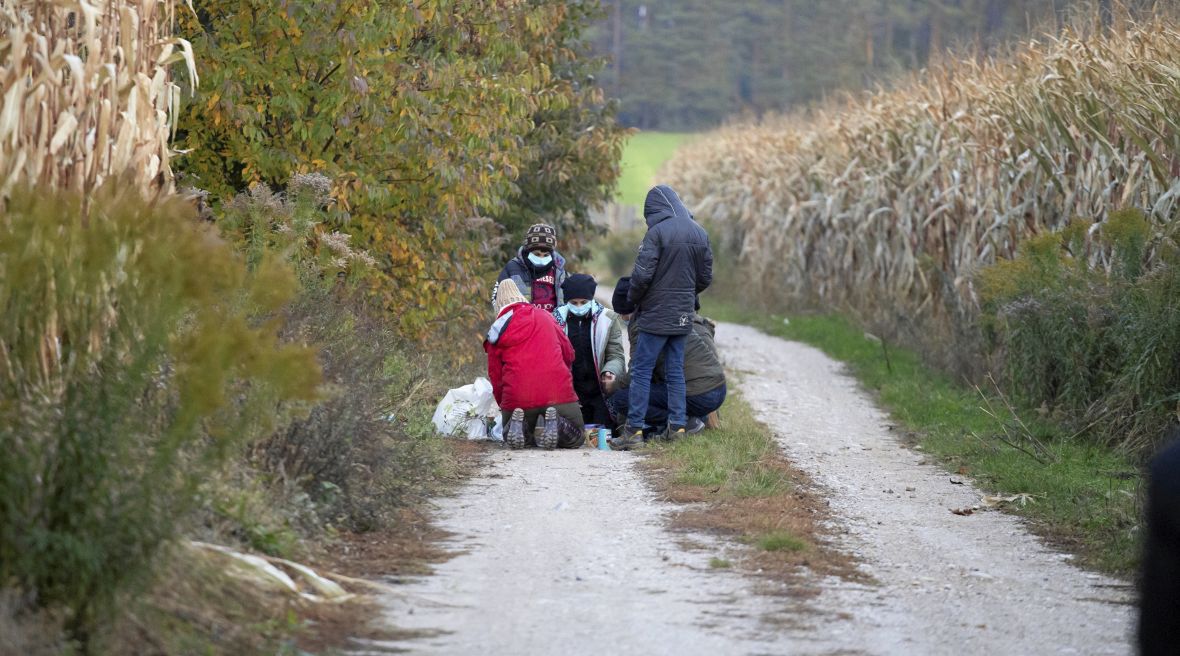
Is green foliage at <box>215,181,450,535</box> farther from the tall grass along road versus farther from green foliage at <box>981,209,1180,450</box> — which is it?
green foliage at <box>981,209,1180,450</box>

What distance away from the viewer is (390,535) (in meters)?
7.20

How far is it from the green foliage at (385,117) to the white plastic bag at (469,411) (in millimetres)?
1512

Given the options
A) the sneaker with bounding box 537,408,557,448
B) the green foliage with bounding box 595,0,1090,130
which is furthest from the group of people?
the green foliage with bounding box 595,0,1090,130

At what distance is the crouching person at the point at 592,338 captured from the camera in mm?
11500

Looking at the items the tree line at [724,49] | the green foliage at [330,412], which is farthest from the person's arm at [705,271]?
the tree line at [724,49]

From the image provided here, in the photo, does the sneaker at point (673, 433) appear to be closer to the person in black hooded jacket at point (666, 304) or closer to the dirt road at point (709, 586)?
the person in black hooded jacket at point (666, 304)

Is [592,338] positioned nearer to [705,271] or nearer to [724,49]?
[705,271]

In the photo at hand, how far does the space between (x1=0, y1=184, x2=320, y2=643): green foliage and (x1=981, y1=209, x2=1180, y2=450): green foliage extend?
627cm

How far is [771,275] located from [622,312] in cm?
1525

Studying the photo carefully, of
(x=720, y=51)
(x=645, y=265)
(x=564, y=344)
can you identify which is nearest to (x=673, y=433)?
(x=564, y=344)

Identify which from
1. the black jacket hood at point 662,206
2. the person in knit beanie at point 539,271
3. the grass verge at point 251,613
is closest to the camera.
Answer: the grass verge at point 251,613

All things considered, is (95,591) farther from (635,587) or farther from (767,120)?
(767,120)

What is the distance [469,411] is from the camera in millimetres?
11188

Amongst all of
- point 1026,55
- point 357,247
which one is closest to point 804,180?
point 1026,55
